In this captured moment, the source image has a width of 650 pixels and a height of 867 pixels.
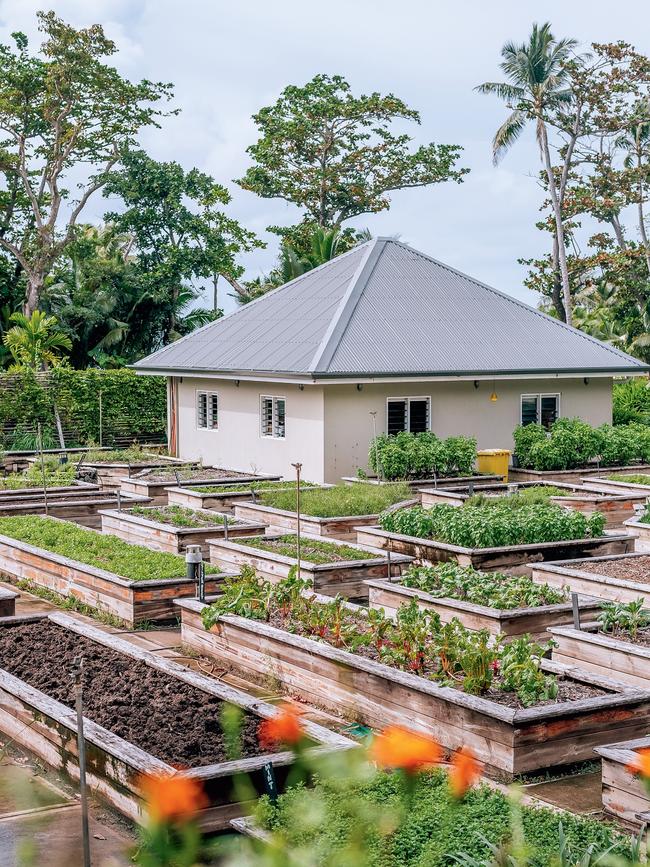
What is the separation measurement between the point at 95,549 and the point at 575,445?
1169 centimetres

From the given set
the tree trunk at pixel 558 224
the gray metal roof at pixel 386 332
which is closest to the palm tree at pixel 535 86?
the tree trunk at pixel 558 224

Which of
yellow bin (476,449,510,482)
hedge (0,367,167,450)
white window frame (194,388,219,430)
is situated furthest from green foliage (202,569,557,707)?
hedge (0,367,167,450)

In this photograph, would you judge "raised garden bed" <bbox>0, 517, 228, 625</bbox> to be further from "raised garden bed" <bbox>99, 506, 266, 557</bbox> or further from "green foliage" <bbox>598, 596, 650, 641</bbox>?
"green foliage" <bbox>598, 596, 650, 641</bbox>

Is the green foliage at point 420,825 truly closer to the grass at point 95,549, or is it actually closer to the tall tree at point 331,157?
the grass at point 95,549

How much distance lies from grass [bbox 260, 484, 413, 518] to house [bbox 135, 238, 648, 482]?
11.9 ft

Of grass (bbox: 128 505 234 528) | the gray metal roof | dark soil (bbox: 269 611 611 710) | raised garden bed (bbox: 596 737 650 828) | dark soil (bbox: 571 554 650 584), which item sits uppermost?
the gray metal roof

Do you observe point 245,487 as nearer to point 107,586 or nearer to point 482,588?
point 107,586

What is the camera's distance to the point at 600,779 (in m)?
7.58

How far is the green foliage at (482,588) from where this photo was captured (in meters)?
10.7

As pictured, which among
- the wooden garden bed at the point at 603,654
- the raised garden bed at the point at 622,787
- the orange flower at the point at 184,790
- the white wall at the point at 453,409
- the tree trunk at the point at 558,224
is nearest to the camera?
the orange flower at the point at 184,790

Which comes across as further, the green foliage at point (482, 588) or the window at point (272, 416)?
the window at point (272, 416)

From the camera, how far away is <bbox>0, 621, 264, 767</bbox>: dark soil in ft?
24.7

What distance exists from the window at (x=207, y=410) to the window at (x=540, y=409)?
658cm

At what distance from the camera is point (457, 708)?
7.84m
